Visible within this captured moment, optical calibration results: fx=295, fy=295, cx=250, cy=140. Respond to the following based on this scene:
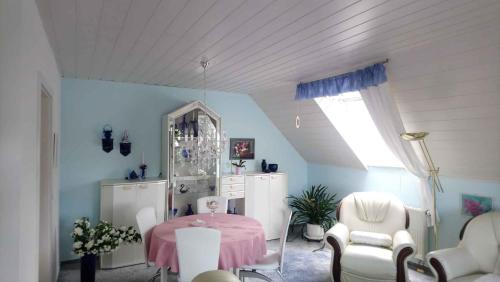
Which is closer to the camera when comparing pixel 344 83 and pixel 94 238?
pixel 94 238

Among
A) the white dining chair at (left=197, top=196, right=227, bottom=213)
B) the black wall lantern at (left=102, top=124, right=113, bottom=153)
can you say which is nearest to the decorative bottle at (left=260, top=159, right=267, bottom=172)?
the white dining chair at (left=197, top=196, right=227, bottom=213)

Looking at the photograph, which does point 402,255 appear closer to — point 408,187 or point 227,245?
point 408,187

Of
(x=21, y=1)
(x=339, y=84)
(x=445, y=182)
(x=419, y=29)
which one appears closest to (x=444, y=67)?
(x=419, y=29)

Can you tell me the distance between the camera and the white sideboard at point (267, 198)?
464cm

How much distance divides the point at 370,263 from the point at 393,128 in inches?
55.1

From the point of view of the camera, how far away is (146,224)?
2.98 m

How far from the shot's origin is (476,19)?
75.5 inches

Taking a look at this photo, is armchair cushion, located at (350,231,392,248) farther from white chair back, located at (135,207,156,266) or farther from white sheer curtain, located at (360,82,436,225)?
white chair back, located at (135,207,156,266)

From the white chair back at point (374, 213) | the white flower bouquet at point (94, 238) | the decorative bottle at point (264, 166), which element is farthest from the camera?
the decorative bottle at point (264, 166)

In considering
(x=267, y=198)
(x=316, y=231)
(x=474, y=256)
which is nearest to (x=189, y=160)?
(x=267, y=198)

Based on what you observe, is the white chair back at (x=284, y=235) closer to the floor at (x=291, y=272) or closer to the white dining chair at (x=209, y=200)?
the floor at (x=291, y=272)

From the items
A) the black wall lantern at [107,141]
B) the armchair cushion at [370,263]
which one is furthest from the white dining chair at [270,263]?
the black wall lantern at [107,141]

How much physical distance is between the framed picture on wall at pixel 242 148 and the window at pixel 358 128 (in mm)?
1476

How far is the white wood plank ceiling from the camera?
1.84 m
